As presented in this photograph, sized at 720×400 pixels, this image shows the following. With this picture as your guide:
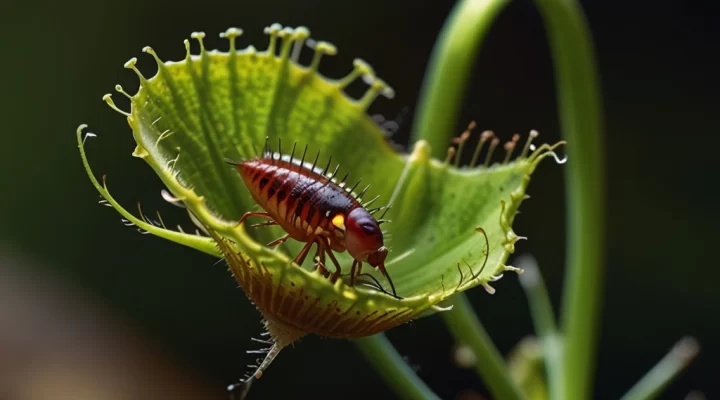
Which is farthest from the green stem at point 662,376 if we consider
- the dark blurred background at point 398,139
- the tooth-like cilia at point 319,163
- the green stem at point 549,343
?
the dark blurred background at point 398,139

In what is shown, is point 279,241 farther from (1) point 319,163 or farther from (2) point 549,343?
(2) point 549,343

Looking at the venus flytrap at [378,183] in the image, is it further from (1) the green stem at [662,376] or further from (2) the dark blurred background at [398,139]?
(2) the dark blurred background at [398,139]

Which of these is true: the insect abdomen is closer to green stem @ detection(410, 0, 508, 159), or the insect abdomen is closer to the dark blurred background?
green stem @ detection(410, 0, 508, 159)

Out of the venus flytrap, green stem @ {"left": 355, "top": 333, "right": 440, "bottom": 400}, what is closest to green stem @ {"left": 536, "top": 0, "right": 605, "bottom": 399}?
the venus flytrap

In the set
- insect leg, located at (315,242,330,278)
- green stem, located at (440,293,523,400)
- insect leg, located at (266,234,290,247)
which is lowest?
green stem, located at (440,293,523,400)

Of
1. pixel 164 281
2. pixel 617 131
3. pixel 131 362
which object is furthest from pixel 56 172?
pixel 617 131

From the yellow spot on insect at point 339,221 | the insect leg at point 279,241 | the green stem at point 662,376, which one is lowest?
the green stem at point 662,376
